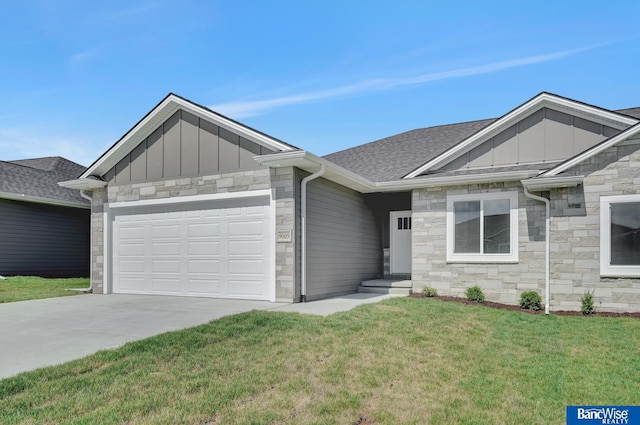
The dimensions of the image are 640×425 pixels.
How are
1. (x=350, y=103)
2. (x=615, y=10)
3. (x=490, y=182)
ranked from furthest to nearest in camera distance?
1. (x=350, y=103)
2. (x=490, y=182)
3. (x=615, y=10)

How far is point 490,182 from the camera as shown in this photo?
400 inches

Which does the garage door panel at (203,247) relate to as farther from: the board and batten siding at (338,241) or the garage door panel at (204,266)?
the board and batten siding at (338,241)

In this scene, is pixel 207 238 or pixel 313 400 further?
pixel 207 238

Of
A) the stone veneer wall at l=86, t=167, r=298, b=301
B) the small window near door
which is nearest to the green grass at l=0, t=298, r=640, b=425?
the stone veneer wall at l=86, t=167, r=298, b=301

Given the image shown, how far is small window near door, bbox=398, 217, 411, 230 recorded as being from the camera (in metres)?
13.3

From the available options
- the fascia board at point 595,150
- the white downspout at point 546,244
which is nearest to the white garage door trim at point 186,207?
the white downspout at point 546,244

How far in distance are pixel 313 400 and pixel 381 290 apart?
802cm

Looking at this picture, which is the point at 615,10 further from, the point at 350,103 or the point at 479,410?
the point at 479,410

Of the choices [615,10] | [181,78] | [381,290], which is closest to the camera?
[615,10]

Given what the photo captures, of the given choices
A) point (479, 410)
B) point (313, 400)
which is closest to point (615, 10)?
point (479, 410)

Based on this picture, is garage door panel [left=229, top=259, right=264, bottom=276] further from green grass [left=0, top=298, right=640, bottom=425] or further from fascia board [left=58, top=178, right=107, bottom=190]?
fascia board [left=58, top=178, right=107, bottom=190]

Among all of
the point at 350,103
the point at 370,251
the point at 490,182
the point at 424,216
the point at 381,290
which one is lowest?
the point at 381,290

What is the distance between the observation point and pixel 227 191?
10164mm

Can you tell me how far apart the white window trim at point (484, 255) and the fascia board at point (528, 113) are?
1.14m
